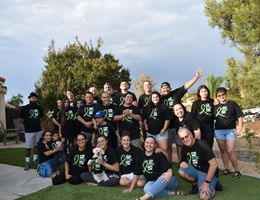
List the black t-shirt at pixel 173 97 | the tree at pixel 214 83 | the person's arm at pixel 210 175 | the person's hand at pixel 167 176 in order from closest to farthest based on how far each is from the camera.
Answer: the person's arm at pixel 210 175 → the person's hand at pixel 167 176 → the black t-shirt at pixel 173 97 → the tree at pixel 214 83

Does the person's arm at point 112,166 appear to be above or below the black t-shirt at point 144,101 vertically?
below

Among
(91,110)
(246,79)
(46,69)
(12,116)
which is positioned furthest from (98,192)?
(46,69)

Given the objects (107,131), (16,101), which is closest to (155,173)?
(107,131)

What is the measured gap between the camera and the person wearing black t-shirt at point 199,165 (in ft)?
19.7

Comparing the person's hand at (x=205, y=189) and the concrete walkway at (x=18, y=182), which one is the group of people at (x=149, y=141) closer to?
the person's hand at (x=205, y=189)

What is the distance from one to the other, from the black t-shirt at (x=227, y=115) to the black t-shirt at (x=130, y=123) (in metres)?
1.56

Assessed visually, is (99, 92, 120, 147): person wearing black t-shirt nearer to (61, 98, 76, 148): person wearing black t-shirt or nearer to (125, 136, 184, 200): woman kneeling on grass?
(61, 98, 76, 148): person wearing black t-shirt

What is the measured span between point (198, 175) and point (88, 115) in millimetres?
2947

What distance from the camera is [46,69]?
26547 mm

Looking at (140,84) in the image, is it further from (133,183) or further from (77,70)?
(133,183)

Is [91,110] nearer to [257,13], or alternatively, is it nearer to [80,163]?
[80,163]

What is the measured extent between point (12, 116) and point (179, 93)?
15610mm

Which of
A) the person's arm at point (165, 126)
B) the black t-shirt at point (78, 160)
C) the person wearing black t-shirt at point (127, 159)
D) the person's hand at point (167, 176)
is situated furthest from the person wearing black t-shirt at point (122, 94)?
the person's hand at point (167, 176)

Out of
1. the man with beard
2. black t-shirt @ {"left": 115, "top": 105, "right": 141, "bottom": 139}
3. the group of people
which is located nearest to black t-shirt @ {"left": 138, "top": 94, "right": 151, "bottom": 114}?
the group of people
